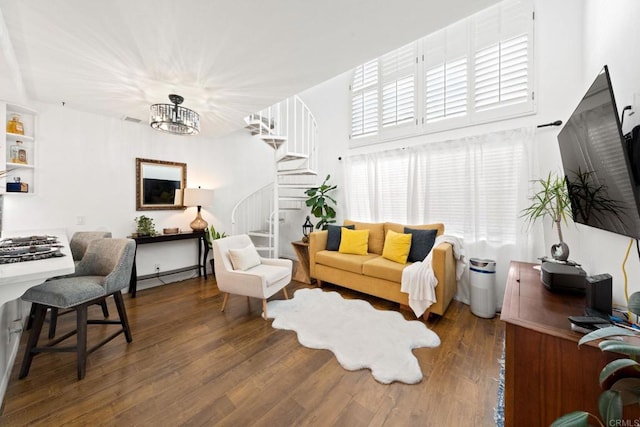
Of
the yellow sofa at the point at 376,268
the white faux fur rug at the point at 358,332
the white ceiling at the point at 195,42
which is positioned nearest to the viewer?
the white ceiling at the point at 195,42

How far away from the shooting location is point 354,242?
3.42 metres

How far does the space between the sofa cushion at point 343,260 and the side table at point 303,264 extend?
1.07 feet

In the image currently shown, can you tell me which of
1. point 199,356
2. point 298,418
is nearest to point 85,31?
point 199,356

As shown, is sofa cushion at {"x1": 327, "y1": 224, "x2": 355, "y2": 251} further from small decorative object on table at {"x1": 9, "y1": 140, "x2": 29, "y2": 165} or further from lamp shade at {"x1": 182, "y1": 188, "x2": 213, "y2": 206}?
small decorative object on table at {"x1": 9, "y1": 140, "x2": 29, "y2": 165}

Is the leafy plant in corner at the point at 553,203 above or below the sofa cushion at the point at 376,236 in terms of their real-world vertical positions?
above

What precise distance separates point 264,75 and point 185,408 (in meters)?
2.68

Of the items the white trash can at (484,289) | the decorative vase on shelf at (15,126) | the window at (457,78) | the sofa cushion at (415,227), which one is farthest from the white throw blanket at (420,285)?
the decorative vase on shelf at (15,126)

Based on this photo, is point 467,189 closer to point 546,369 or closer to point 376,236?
point 376,236

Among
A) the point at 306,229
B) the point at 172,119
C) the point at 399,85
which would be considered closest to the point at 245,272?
the point at 172,119

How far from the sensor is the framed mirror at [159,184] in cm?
363

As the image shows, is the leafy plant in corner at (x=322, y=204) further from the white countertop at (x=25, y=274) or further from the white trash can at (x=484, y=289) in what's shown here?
the white countertop at (x=25, y=274)

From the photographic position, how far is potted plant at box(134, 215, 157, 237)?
350cm

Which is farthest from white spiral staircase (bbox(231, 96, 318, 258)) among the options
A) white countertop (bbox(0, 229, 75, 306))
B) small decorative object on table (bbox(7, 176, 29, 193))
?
white countertop (bbox(0, 229, 75, 306))

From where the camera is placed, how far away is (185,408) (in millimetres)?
1431
